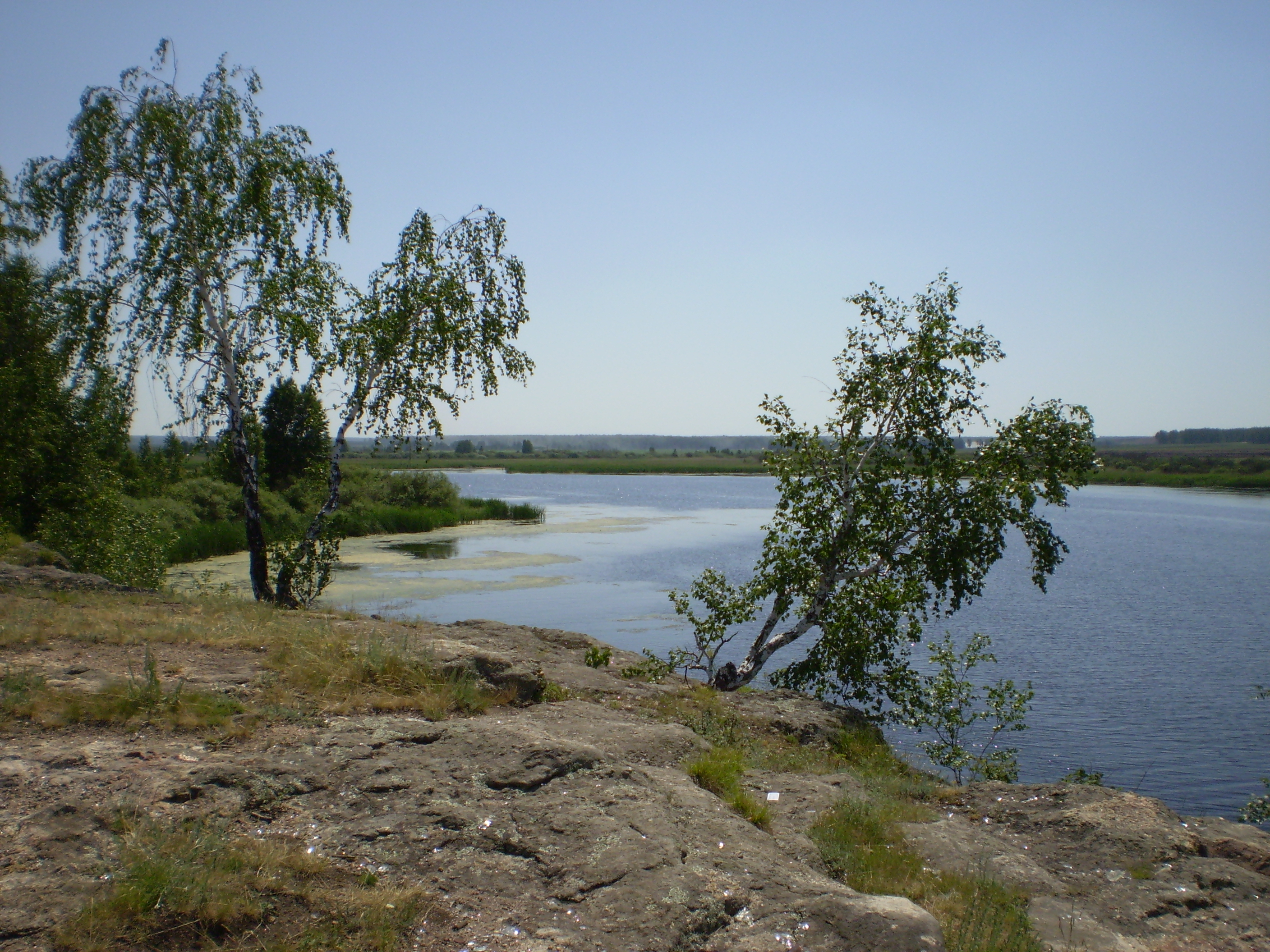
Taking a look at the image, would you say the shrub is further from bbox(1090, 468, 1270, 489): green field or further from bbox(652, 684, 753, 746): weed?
bbox(1090, 468, 1270, 489): green field

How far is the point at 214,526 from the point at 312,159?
1808 centimetres

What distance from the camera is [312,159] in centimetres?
1279

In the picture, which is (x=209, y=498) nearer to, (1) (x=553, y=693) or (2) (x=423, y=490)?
(2) (x=423, y=490)

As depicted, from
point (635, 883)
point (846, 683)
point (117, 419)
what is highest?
point (117, 419)

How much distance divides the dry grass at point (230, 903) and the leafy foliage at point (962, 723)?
7.02 metres

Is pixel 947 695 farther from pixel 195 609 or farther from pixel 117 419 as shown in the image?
pixel 117 419

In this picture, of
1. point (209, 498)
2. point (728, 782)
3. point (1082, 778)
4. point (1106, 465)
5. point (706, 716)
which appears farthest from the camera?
point (1106, 465)

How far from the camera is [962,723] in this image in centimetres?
988

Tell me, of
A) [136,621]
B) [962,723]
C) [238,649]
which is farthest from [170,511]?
[962,723]

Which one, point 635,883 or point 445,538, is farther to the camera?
point 445,538

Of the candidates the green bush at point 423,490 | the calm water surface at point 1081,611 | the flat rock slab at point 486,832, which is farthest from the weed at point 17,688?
the green bush at point 423,490

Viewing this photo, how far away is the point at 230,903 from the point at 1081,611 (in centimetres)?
2158

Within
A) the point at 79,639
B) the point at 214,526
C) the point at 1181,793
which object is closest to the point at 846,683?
the point at 1181,793

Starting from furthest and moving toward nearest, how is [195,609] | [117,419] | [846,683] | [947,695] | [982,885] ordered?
[117,419] → [846,683] → [947,695] → [195,609] → [982,885]
